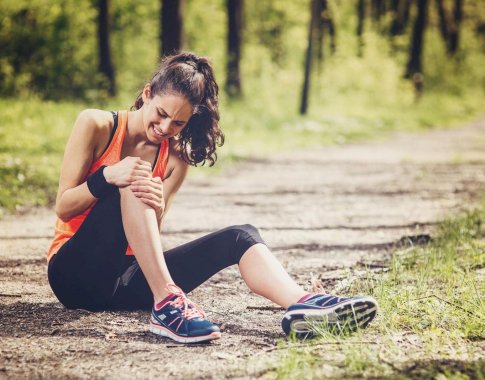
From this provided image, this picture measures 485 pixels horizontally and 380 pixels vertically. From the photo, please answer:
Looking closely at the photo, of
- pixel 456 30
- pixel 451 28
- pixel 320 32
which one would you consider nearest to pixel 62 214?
pixel 320 32

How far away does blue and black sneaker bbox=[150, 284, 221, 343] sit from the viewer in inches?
113

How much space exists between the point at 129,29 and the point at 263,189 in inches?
579

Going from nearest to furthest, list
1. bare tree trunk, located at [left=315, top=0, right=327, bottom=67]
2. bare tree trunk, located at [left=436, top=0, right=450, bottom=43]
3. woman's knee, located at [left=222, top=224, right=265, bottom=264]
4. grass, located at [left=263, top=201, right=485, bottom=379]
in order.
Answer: grass, located at [left=263, top=201, right=485, bottom=379] → woman's knee, located at [left=222, top=224, right=265, bottom=264] → bare tree trunk, located at [left=315, top=0, right=327, bottom=67] → bare tree trunk, located at [left=436, top=0, right=450, bottom=43]

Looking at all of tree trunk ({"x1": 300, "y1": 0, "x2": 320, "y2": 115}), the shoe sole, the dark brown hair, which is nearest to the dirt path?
the shoe sole

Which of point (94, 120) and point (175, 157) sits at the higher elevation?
point (94, 120)

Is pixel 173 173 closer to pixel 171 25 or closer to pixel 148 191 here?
pixel 148 191

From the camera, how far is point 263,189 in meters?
8.10

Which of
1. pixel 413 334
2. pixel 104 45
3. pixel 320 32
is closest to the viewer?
pixel 413 334

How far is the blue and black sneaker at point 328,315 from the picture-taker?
2.84m

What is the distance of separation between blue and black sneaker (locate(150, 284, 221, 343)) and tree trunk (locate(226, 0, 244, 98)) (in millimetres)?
15248

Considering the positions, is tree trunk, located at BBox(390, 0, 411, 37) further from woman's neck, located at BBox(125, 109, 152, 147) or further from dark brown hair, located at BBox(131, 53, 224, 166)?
woman's neck, located at BBox(125, 109, 152, 147)

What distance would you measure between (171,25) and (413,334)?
10.7 m

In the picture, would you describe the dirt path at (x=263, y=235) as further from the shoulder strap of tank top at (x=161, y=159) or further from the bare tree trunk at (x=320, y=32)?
the bare tree trunk at (x=320, y=32)

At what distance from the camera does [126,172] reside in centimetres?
293
